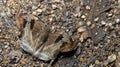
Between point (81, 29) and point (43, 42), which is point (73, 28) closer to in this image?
point (81, 29)

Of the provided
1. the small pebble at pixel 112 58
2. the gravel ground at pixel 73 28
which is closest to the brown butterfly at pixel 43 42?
the gravel ground at pixel 73 28

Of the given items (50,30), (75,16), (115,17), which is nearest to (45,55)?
(50,30)

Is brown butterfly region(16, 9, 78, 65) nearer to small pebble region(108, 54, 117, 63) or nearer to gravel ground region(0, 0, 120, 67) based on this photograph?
gravel ground region(0, 0, 120, 67)

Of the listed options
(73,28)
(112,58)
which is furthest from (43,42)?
(112,58)

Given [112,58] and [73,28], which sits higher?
[73,28]

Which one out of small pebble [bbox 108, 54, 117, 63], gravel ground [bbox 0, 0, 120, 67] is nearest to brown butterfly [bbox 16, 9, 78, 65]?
gravel ground [bbox 0, 0, 120, 67]

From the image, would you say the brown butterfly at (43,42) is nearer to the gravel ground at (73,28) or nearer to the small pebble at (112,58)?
the gravel ground at (73,28)

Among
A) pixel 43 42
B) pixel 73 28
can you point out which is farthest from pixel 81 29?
pixel 43 42

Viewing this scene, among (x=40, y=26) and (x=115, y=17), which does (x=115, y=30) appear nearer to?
(x=115, y=17)
